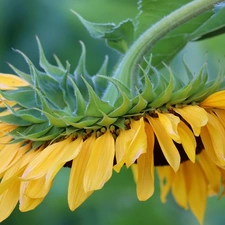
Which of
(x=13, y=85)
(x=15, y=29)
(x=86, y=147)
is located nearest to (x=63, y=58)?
(x=15, y=29)

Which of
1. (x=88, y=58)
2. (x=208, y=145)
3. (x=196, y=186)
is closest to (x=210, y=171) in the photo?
(x=196, y=186)

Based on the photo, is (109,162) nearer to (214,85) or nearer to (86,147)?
(86,147)

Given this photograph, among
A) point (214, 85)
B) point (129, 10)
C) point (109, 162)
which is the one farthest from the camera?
point (129, 10)

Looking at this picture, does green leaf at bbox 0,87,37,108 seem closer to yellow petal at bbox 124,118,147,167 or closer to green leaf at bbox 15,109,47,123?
green leaf at bbox 15,109,47,123

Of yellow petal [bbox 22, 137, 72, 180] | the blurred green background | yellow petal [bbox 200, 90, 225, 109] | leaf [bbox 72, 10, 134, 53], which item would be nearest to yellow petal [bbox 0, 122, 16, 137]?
yellow petal [bbox 22, 137, 72, 180]

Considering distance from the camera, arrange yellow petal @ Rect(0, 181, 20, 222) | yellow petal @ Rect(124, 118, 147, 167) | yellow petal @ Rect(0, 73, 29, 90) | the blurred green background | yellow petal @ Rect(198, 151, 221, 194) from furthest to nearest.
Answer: the blurred green background
yellow petal @ Rect(198, 151, 221, 194)
yellow petal @ Rect(0, 73, 29, 90)
yellow petal @ Rect(0, 181, 20, 222)
yellow petal @ Rect(124, 118, 147, 167)

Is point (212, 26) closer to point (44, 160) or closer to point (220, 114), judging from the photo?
point (220, 114)

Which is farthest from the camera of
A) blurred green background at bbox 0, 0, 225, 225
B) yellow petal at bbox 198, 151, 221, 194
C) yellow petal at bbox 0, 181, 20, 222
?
blurred green background at bbox 0, 0, 225, 225
